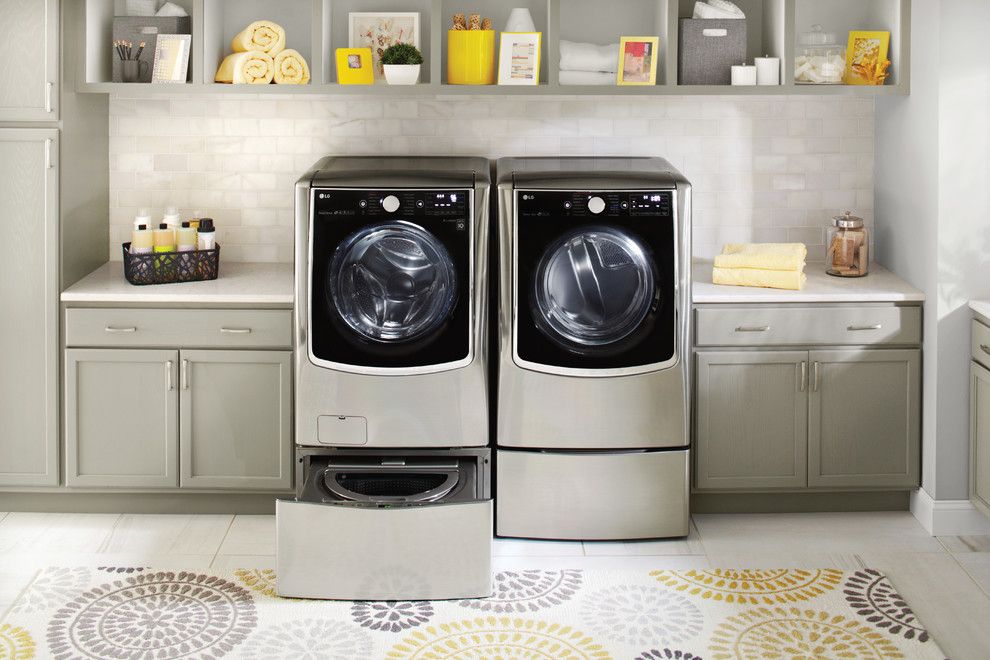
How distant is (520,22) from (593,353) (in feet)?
3.97

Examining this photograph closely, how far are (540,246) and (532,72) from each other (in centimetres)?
70

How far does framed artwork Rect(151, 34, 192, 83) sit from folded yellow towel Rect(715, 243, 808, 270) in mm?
1925

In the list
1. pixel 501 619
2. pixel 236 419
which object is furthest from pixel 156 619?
pixel 501 619

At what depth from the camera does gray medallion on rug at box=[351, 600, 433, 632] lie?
361cm

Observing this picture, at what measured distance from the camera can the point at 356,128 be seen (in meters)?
4.70

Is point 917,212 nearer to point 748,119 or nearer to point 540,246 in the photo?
point 748,119

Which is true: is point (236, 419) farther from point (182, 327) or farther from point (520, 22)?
point (520, 22)

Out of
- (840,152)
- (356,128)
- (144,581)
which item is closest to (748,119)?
(840,152)

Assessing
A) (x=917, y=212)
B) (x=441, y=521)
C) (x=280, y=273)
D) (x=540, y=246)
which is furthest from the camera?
(x=280, y=273)

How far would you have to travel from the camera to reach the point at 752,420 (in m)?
4.31

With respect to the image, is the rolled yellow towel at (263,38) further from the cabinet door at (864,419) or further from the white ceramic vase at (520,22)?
the cabinet door at (864,419)

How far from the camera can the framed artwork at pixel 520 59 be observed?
14.2 ft

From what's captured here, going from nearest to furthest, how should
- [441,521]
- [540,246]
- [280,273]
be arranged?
[441,521]
[540,246]
[280,273]

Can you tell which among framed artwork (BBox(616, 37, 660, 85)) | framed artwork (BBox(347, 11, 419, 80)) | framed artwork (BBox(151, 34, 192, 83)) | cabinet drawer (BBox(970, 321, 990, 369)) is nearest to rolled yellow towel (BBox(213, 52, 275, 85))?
framed artwork (BBox(151, 34, 192, 83))
